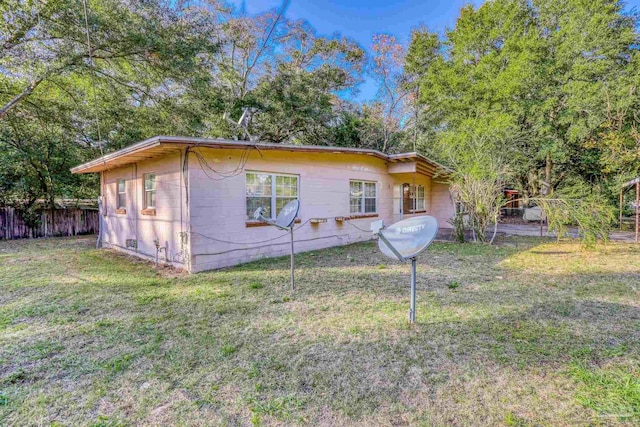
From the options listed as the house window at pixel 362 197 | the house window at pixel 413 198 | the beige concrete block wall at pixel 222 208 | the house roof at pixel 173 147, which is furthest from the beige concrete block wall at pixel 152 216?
the house window at pixel 413 198

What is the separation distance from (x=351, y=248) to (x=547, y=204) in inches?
224

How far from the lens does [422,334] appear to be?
3.27 meters

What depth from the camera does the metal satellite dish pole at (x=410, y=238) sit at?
3271 millimetres

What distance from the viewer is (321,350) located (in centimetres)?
296

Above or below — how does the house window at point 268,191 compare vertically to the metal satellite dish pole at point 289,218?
above

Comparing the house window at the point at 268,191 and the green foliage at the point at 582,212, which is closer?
the house window at the point at 268,191

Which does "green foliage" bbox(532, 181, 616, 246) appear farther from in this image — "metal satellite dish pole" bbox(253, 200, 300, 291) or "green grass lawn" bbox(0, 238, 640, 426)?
"metal satellite dish pole" bbox(253, 200, 300, 291)

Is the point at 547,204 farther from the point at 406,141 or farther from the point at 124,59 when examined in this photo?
the point at 124,59

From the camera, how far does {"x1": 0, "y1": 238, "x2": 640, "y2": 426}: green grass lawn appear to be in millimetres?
2117

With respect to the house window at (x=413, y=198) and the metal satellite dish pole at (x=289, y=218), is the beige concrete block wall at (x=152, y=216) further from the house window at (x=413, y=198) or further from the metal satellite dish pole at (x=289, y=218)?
the house window at (x=413, y=198)

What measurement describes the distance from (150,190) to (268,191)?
116 inches

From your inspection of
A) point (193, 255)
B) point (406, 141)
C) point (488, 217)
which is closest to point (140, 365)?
point (193, 255)

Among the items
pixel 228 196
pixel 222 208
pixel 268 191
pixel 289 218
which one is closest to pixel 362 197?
pixel 268 191

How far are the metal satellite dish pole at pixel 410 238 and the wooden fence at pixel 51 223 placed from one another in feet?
46.8
